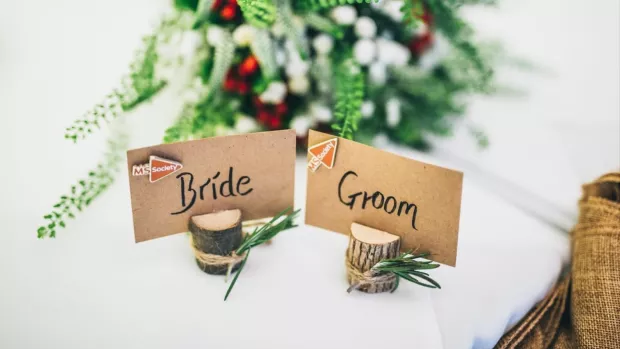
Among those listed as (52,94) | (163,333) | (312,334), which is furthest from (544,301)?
(52,94)

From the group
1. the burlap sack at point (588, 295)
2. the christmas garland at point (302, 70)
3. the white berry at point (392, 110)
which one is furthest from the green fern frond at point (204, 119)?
the burlap sack at point (588, 295)

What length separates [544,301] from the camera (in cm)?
82

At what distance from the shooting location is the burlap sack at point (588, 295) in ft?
2.38

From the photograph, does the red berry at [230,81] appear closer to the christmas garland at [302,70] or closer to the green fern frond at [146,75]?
the christmas garland at [302,70]

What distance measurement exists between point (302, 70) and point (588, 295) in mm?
665

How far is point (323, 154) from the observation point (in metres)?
0.72

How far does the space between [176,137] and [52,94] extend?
1.26 ft

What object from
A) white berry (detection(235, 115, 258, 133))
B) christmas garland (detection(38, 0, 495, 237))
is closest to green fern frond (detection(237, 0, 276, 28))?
christmas garland (detection(38, 0, 495, 237))

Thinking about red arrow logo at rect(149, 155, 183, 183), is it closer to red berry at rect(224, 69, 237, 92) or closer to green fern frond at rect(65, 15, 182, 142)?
green fern frond at rect(65, 15, 182, 142)

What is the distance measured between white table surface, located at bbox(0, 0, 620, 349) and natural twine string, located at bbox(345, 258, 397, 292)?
2cm

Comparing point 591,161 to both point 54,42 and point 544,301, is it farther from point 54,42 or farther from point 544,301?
point 54,42

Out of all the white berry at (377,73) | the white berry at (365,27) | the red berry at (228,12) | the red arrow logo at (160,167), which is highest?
the red berry at (228,12)

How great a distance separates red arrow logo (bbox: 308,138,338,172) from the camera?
71 centimetres

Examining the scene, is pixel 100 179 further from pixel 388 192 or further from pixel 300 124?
pixel 388 192
